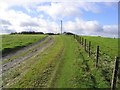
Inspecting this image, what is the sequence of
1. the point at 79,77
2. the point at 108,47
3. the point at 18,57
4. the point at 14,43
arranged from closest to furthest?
1. the point at 79,77
2. the point at 18,57
3. the point at 108,47
4. the point at 14,43

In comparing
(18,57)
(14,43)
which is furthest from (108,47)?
(18,57)

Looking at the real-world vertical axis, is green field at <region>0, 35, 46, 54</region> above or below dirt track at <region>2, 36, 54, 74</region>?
above

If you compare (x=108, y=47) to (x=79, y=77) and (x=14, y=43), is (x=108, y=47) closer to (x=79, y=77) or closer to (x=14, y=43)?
(x=14, y=43)

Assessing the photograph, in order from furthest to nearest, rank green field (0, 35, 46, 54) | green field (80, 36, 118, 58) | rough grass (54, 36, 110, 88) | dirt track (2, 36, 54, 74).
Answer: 1. green field (0, 35, 46, 54)
2. green field (80, 36, 118, 58)
3. dirt track (2, 36, 54, 74)
4. rough grass (54, 36, 110, 88)

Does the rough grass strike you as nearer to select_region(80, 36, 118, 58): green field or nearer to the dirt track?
the dirt track

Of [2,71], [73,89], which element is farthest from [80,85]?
[2,71]

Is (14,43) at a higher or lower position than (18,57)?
higher

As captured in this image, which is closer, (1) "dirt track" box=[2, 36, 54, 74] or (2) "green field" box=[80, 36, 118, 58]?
(1) "dirt track" box=[2, 36, 54, 74]

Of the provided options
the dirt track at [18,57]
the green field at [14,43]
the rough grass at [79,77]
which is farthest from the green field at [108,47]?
the rough grass at [79,77]

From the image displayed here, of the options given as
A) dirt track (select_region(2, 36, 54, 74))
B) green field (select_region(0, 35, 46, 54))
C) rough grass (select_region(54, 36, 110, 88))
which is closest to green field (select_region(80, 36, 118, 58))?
dirt track (select_region(2, 36, 54, 74))

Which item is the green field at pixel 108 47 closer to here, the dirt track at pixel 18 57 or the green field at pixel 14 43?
the dirt track at pixel 18 57

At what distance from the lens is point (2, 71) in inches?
1014

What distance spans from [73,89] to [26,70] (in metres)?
8.14

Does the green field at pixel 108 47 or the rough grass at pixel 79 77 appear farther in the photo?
the green field at pixel 108 47
